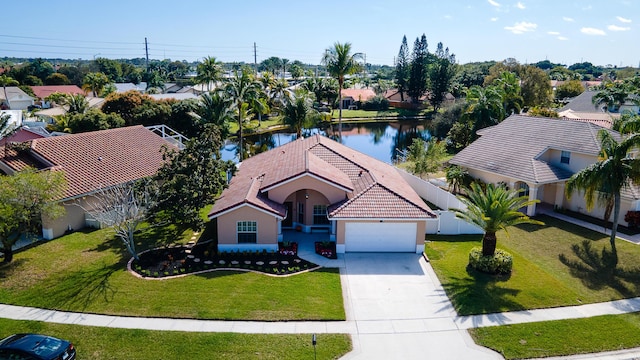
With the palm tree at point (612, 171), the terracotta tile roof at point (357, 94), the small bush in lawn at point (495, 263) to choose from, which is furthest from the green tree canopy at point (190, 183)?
the terracotta tile roof at point (357, 94)

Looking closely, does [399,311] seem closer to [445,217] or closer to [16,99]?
[445,217]

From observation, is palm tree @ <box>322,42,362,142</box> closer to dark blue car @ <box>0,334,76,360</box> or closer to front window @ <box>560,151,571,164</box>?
front window @ <box>560,151,571,164</box>

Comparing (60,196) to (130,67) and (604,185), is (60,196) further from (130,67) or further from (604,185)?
(130,67)

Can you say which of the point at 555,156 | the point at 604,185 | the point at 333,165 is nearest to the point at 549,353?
the point at 604,185

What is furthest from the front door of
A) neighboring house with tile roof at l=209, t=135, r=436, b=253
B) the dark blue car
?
the dark blue car

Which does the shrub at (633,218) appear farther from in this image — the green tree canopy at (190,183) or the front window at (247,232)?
the green tree canopy at (190,183)

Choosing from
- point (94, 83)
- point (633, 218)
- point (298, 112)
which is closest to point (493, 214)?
point (633, 218)
